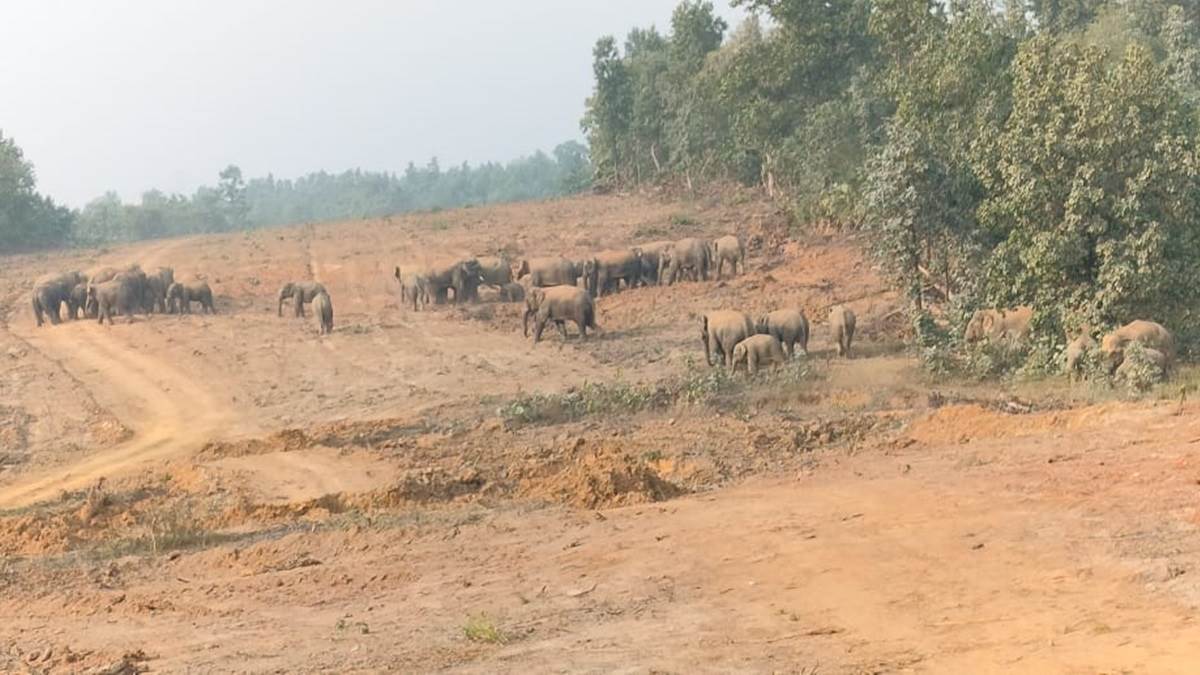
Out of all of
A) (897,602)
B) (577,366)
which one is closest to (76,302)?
(577,366)

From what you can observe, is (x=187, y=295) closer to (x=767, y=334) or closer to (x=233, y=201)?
(x=767, y=334)

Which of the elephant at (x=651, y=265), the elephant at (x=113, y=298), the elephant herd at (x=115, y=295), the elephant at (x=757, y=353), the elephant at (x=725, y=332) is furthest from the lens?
the elephant at (x=651, y=265)

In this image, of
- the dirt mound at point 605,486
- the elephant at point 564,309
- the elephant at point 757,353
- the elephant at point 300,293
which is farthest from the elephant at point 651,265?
the dirt mound at point 605,486

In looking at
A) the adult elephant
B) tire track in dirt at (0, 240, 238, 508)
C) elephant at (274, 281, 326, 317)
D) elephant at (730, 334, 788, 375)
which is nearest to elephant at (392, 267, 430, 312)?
elephant at (274, 281, 326, 317)

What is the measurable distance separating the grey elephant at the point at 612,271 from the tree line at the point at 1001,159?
5.14 meters

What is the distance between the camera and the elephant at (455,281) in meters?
28.4

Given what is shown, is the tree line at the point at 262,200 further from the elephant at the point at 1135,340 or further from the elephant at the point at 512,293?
the elephant at the point at 1135,340

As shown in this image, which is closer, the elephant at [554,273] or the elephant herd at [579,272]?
the elephant herd at [579,272]

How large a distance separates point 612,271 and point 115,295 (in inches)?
488

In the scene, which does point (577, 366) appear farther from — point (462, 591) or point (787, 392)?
point (462, 591)

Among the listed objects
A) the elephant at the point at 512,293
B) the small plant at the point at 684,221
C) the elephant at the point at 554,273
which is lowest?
the elephant at the point at 512,293

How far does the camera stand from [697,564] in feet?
27.1

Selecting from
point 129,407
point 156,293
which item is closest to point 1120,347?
point 129,407

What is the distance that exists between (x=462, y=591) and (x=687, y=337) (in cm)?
1457
